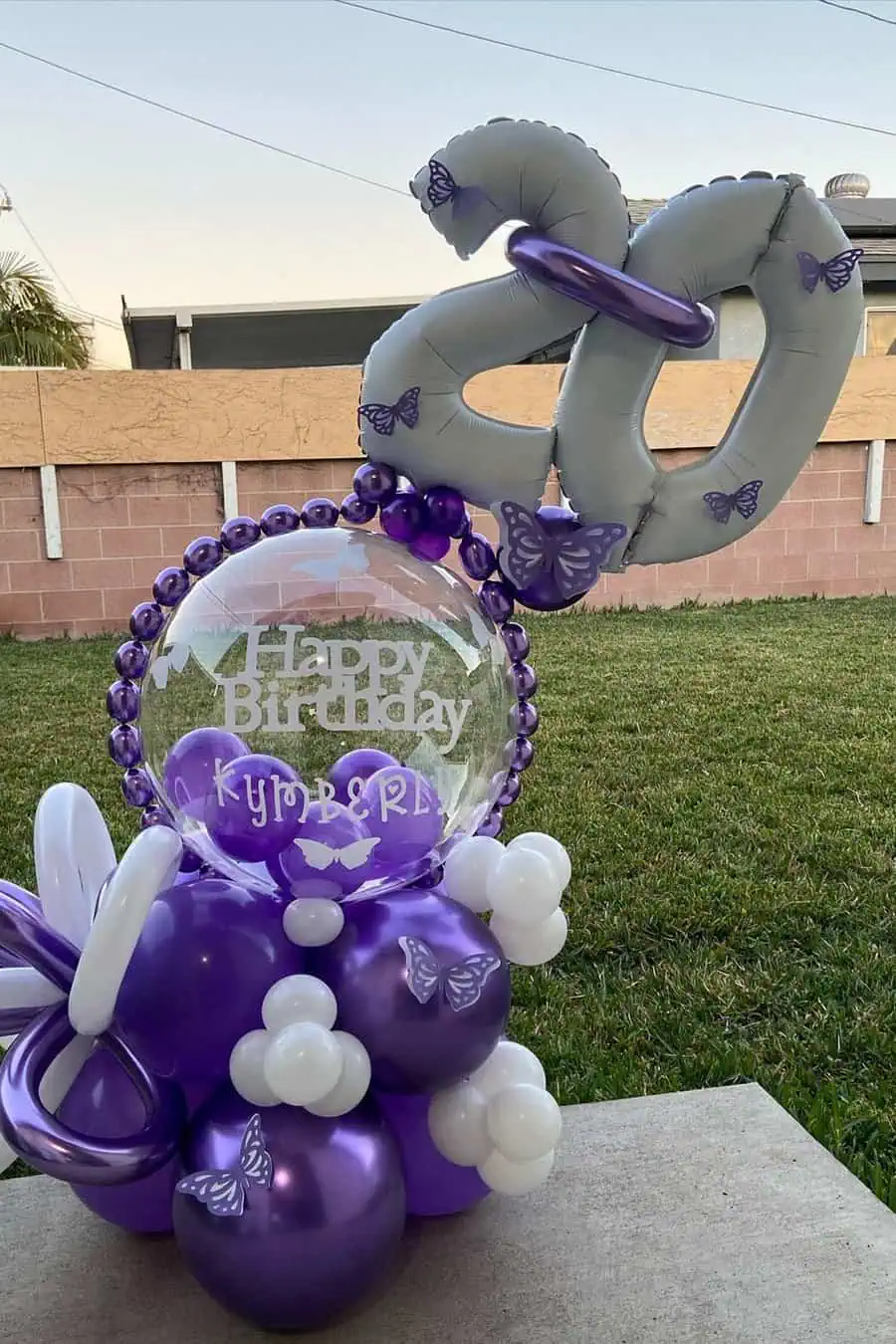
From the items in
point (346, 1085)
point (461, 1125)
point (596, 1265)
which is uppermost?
point (346, 1085)

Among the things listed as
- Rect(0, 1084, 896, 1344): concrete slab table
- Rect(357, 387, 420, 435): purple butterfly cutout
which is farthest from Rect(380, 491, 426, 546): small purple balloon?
Rect(0, 1084, 896, 1344): concrete slab table

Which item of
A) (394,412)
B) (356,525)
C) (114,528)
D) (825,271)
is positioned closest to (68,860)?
(356,525)

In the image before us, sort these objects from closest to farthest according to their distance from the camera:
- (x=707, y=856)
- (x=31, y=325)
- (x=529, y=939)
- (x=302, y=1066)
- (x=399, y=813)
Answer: (x=302, y=1066), (x=399, y=813), (x=529, y=939), (x=707, y=856), (x=31, y=325)

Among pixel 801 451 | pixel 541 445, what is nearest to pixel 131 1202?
pixel 541 445

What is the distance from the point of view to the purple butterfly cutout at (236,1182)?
1.37m

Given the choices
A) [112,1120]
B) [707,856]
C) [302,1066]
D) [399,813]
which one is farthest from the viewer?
[707,856]

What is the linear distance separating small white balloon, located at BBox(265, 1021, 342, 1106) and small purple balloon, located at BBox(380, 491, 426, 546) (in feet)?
2.39

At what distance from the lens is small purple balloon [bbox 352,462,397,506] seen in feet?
5.49

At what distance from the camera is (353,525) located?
69.1 inches

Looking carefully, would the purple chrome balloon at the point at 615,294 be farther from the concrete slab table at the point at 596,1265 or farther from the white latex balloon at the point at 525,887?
the concrete slab table at the point at 596,1265

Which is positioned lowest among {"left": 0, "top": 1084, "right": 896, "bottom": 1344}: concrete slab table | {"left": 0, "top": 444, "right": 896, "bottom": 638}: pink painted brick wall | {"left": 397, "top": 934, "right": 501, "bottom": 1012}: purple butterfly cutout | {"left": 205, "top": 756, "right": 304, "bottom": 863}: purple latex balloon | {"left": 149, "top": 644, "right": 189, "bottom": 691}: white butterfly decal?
{"left": 0, "top": 444, "right": 896, "bottom": 638}: pink painted brick wall

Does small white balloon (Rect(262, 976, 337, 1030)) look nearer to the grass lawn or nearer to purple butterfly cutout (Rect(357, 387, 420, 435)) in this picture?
purple butterfly cutout (Rect(357, 387, 420, 435))

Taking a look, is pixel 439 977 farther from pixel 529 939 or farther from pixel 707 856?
pixel 707 856

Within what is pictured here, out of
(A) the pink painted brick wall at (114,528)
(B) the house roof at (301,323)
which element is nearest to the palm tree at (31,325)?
(B) the house roof at (301,323)
